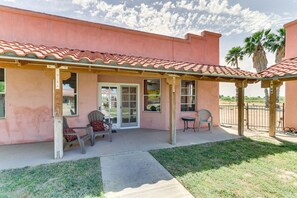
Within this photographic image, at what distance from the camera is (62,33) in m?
7.04

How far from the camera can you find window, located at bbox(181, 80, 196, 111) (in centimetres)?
920

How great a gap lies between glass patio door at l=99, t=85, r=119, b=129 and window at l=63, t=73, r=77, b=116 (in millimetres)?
1502

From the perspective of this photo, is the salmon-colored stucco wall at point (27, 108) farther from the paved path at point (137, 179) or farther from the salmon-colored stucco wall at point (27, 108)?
the paved path at point (137, 179)

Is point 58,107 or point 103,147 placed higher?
point 58,107

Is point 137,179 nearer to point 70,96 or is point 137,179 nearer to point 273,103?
point 70,96

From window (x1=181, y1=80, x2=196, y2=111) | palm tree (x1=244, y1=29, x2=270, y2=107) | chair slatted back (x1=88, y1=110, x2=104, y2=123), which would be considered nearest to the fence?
window (x1=181, y1=80, x2=196, y2=111)

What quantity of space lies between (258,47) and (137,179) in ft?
72.4

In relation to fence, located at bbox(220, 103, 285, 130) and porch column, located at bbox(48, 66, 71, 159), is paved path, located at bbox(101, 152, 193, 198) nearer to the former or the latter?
porch column, located at bbox(48, 66, 71, 159)

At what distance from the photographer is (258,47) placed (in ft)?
63.8

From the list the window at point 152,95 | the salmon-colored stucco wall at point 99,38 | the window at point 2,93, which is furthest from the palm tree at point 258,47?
the window at point 2,93

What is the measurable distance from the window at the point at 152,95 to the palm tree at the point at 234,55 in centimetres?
1784

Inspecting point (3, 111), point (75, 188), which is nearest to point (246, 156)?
point (75, 188)

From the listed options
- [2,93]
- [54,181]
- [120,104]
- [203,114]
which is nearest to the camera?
[54,181]

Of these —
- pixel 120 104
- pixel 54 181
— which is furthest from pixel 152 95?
pixel 54 181
